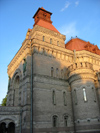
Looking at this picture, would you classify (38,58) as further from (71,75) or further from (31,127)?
(31,127)

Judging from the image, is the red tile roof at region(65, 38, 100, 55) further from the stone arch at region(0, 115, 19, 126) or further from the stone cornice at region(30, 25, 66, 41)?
the stone arch at region(0, 115, 19, 126)

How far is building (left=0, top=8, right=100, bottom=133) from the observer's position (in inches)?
776

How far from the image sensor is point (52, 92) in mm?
22359

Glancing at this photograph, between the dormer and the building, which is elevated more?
the dormer

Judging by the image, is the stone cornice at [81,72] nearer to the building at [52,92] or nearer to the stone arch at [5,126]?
the building at [52,92]

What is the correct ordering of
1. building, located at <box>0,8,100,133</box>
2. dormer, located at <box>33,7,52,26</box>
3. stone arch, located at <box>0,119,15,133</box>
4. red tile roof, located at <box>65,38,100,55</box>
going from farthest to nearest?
dormer, located at <box>33,7,52,26</box> → red tile roof, located at <box>65,38,100,55</box> → building, located at <box>0,8,100,133</box> → stone arch, located at <box>0,119,15,133</box>

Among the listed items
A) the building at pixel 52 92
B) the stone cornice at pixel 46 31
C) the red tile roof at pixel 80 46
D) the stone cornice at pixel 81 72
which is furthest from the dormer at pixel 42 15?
the stone cornice at pixel 81 72

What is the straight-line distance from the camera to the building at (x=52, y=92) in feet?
64.7

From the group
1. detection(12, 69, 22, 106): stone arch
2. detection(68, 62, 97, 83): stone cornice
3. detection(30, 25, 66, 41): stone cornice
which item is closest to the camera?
detection(68, 62, 97, 83): stone cornice

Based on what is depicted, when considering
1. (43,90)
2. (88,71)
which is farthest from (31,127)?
(88,71)

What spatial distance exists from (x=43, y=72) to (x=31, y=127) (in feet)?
27.5

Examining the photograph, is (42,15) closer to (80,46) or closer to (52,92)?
(80,46)

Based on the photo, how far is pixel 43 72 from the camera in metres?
22.8

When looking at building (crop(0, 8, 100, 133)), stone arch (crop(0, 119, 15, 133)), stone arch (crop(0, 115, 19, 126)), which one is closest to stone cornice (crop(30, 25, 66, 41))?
building (crop(0, 8, 100, 133))
